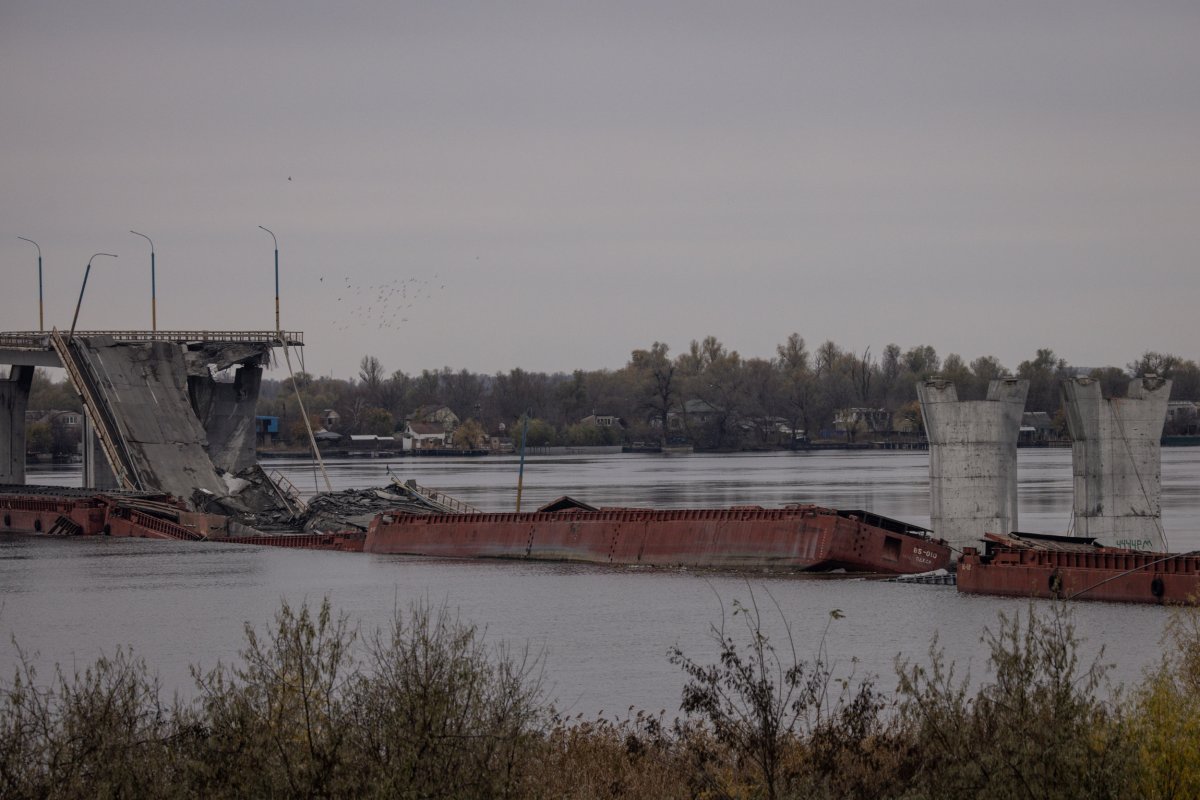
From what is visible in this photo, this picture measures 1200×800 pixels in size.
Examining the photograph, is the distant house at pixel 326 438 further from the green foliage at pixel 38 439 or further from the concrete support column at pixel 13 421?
the concrete support column at pixel 13 421

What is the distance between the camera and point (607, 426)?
19738 centimetres

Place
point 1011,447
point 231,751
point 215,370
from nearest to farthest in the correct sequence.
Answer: point 231,751, point 1011,447, point 215,370

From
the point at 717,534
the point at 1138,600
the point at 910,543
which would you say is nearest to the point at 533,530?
the point at 717,534

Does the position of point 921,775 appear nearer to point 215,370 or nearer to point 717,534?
point 717,534

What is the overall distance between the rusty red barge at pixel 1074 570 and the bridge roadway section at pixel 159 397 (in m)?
38.0

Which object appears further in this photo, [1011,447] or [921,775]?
[1011,447]

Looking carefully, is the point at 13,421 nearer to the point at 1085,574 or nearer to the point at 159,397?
the point at 159,397

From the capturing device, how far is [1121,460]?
38.1m

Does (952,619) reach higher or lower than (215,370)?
lower

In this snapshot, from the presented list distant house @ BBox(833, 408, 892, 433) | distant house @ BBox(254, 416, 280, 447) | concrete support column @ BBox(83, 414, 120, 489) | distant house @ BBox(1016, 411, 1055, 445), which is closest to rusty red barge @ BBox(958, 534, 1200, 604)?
concrete support column @ BBox(83, 414, 120, 489)

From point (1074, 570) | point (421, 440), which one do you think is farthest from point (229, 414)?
point (421, 440)

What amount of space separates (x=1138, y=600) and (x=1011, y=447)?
6.08 m

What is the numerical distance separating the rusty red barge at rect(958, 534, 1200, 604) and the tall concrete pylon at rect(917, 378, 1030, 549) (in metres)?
1.54

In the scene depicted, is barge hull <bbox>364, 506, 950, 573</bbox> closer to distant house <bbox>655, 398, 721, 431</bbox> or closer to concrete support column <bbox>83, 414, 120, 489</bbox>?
concrete support column <bbox>83, 414, 120, 489</bbox>
